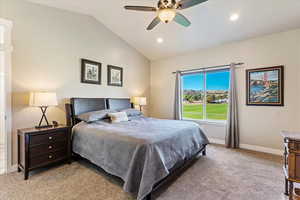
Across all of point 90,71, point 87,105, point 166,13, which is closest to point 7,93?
point 87,105

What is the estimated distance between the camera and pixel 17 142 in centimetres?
267

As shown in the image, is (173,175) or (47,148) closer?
(173,175)

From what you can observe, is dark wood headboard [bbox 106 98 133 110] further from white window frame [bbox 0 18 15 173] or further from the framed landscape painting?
the framed landscape painting

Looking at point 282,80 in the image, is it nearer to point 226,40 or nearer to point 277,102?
point 277,102

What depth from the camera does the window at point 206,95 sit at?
431cm

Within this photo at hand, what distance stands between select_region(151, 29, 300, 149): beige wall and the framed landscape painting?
0.34ft

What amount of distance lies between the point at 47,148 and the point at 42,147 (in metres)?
0.08

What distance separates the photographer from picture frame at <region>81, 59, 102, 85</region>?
3701mm

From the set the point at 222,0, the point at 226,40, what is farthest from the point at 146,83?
the point at 222,0

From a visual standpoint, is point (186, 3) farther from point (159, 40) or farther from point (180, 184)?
point (180, 184)

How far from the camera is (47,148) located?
262 centimetres

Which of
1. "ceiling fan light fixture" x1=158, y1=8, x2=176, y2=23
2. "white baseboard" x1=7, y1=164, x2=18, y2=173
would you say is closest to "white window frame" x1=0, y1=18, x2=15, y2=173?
"white baseboard" x1=7, y1=164, x2=18, y2=173

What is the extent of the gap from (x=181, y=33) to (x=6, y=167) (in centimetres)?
463

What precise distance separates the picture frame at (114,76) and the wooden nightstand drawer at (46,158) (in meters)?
2.18
